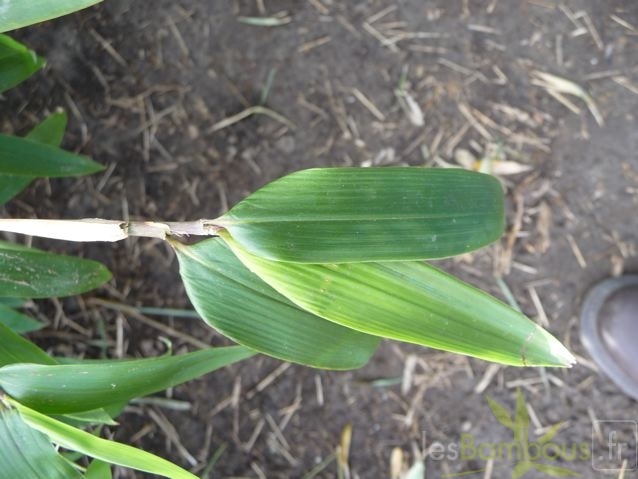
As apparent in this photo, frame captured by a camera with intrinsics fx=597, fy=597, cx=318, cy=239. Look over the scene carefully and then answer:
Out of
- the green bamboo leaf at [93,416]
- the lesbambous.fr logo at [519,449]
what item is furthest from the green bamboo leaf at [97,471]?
the lesbambous.fr logo at [519,449]

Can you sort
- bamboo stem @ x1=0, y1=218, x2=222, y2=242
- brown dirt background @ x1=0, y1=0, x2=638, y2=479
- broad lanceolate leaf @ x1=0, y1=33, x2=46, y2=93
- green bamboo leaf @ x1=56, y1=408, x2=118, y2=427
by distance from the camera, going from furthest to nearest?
1. brown dirt background @ x1=0, y1=0, x2=638, y2=479
2. broad lanceolate leaf @ x1=0, y1=33, x2=46, y2=93
3. green bamboo leaf @ x1=56, y1=408, x2=118, y2=427
4. bamboo stem @ x1=0, y1=218, x2=222, y2=242

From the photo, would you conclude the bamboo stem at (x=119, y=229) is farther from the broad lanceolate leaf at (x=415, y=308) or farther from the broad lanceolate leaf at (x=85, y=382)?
the broad lanceolate leaf at (x=85, y=382)

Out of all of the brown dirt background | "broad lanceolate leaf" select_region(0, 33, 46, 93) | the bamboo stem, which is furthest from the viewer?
the brown dirt background

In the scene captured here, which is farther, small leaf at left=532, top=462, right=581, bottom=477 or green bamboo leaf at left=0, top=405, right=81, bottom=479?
small leaf at left=532, top=462, right=581, bottom=477

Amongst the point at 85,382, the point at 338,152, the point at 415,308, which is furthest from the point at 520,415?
the point at 85,382

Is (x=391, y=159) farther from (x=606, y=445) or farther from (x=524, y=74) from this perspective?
(x=606, y=445)

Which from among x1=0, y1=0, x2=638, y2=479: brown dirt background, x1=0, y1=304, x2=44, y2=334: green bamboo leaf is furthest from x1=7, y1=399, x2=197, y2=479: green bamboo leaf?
x1=0, y1=0, x2=638, y2=479: brown dirt background

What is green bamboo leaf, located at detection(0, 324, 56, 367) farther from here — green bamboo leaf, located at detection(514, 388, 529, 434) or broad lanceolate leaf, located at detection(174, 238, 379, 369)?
green bamboo leaf, located at detection(514, 388, 529, 434)
